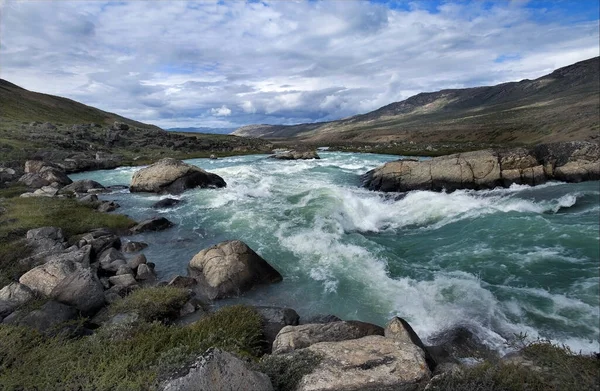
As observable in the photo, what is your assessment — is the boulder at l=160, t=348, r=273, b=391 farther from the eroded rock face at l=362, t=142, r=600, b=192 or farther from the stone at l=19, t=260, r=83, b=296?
the eroded rock face at l=362, t=142, r=600, b=192

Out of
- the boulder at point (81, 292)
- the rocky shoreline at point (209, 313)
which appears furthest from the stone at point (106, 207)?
the boulder at point (81, 292)

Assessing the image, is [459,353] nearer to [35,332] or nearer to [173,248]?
[35,332]

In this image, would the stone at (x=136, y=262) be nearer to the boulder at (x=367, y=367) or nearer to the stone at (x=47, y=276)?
the stone at (x=47, y=276)

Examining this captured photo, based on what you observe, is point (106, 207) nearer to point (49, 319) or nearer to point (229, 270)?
point (229, 270)

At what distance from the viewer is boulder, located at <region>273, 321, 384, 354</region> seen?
8375 mm

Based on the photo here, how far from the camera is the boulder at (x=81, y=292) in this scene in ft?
35.7

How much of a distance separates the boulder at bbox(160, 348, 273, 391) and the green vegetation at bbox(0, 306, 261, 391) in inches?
20.8

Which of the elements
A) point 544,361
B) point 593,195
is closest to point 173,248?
point 544,361

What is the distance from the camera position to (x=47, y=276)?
469 inches

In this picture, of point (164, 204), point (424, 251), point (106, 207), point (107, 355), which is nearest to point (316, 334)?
point (107, 355)

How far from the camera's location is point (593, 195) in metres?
24.3

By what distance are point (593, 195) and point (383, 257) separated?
18.2m

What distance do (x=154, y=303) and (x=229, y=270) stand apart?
11.8 feet

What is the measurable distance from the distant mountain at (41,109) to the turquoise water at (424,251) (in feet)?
270
